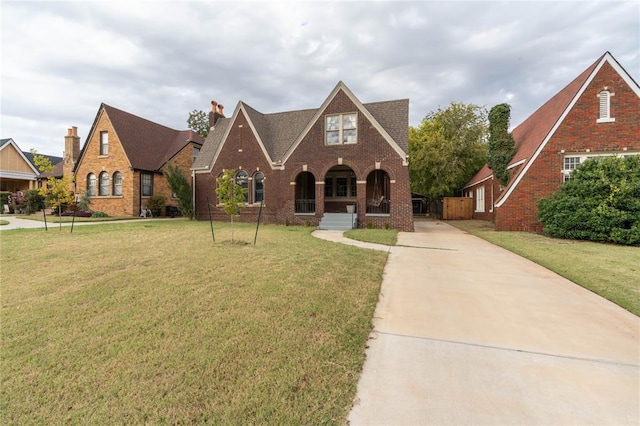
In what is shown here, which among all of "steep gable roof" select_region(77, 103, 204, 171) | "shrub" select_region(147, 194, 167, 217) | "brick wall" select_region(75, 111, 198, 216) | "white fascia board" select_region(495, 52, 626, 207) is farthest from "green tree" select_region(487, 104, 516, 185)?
"brick wall" select_region(75, 111, 198, 216)

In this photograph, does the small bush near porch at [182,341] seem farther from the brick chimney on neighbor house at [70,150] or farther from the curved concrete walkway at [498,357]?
the brick chimney on neighbor house at [70,150]

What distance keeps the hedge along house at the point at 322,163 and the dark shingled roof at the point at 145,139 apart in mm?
6219

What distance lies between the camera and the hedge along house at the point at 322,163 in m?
16.0

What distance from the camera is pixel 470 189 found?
28344mm

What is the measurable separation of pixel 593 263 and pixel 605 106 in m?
10.7

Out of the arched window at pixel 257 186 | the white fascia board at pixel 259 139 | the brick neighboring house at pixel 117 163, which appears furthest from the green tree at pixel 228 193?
the brick neighboring house at pixel 117 163

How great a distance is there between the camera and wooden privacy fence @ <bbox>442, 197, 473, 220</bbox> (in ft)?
83.8

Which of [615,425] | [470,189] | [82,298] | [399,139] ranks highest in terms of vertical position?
[399,139]

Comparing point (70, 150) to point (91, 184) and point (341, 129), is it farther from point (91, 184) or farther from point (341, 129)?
point (341, 129)

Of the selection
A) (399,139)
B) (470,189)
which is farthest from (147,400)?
(470,189)

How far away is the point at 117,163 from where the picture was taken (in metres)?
23.2

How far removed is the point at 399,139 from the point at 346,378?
50.6ft

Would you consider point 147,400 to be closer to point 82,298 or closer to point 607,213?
point 82,298

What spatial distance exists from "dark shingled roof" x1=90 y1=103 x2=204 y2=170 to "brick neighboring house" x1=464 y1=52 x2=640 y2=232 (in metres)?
25.4
